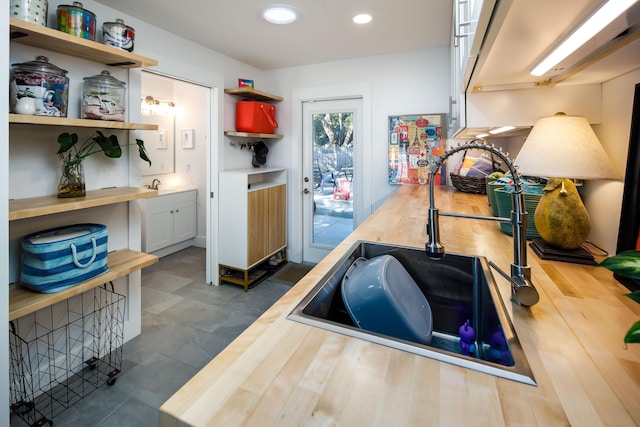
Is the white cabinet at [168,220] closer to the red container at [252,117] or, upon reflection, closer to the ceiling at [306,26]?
the red container at [252,117]

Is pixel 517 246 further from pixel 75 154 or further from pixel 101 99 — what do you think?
pixel 75 154

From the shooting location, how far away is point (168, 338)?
2311 mm

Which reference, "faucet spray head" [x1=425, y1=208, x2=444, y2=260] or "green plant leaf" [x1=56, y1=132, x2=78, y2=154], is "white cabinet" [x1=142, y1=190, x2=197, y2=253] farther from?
"faucet spray head" [x1=425, y1=208, x2=444, y2=260]

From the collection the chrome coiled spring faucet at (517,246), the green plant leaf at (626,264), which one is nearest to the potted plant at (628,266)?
the green plant leaf at (626,264)

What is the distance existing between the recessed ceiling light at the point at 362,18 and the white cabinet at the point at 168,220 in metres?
2.99

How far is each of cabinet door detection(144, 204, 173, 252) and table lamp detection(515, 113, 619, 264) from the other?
3879mm

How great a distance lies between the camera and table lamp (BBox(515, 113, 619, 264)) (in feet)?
3.37

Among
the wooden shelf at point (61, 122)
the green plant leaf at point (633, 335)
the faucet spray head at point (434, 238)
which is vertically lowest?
the green plant leaf at point (633, 335)

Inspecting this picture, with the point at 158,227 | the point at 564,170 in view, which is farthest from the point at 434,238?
the point at 158,227

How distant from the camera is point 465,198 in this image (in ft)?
7.90

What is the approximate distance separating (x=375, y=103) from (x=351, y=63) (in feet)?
1.70

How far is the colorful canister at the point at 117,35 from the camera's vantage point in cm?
186

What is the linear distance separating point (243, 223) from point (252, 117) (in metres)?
1.11

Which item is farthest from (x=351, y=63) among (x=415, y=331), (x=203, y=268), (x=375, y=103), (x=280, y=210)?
(x=415, y=331)
